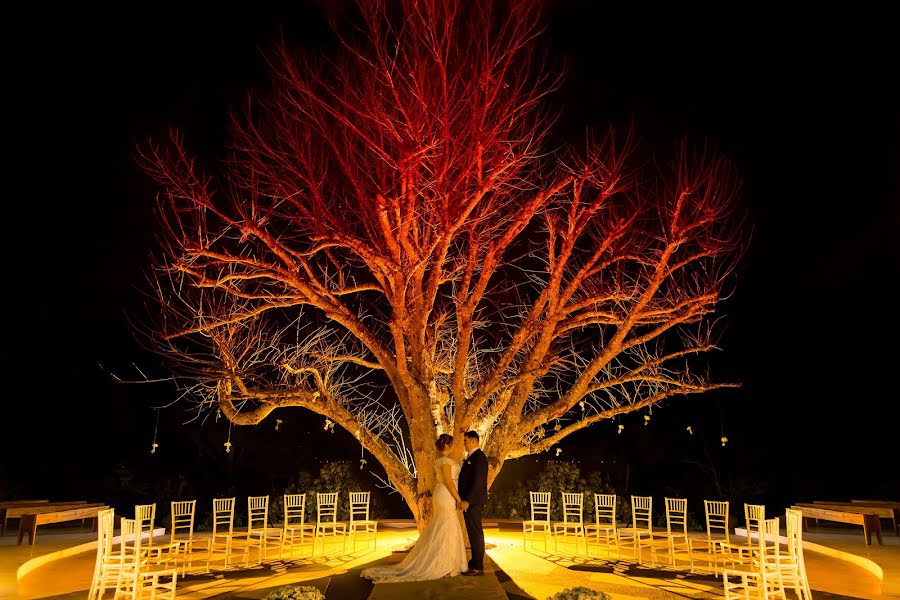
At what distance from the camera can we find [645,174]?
1154 centimetres

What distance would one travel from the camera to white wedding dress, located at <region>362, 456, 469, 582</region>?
709 centimetres

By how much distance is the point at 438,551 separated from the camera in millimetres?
7191

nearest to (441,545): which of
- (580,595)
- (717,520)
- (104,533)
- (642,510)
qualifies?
(580,595)

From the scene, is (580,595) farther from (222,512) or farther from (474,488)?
(222,512)

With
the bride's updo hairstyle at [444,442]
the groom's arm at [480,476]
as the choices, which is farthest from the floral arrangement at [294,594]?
the groom's arm at [480,476]

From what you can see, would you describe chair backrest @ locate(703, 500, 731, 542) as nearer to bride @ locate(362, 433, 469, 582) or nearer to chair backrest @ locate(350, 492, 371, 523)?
bride @ locate(362, 433, 469, 582)

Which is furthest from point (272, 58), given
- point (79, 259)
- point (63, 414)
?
point (63, 414)

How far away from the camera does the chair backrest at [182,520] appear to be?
9.62m

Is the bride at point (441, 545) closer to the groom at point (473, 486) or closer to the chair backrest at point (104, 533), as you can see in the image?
the groom at point (473, 486)

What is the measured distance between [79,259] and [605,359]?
10.4 metres

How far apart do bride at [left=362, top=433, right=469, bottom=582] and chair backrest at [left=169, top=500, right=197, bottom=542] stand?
11.5 feet

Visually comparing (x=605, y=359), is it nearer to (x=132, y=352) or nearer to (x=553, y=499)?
(x=553, y=499)

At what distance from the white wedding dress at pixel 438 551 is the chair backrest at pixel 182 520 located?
3515 mm

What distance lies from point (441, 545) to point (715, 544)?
593 centimetres
